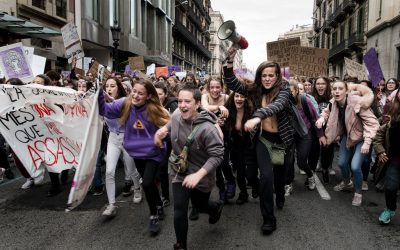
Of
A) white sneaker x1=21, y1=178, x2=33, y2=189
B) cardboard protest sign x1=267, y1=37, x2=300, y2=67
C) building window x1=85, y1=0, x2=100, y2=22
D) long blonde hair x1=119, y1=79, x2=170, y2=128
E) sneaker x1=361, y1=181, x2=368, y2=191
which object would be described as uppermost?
building window x1=85, y1=0, x2=100, y2=22

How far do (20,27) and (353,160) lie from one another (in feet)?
38.7

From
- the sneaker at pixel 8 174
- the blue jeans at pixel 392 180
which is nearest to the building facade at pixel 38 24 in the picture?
the sneaker at pixel 8 174

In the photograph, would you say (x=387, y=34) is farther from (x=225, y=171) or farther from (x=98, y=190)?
(x=98, y=190)

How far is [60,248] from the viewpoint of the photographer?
13.0ft

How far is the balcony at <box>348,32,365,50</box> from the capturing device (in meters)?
30.8

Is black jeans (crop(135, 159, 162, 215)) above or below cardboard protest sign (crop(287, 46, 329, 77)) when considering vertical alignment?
below

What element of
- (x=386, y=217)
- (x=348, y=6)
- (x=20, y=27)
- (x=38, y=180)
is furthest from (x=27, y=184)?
(x=348, y=6)

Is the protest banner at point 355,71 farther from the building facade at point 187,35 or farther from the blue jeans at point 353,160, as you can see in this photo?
the building facade at point 187,35

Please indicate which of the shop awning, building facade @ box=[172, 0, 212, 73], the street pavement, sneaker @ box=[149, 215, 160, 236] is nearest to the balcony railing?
building facade @ box=[172, 0, 212, 73]

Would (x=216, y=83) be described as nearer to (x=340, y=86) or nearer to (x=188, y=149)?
(x=340, y=86)

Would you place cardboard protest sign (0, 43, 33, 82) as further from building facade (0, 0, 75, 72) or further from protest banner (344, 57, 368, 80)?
protest banner (344, 57, 368, 80)

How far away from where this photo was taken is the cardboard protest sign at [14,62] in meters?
7.79

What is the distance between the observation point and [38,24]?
17.3 metres

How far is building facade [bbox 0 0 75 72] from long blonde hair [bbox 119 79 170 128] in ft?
31.3
